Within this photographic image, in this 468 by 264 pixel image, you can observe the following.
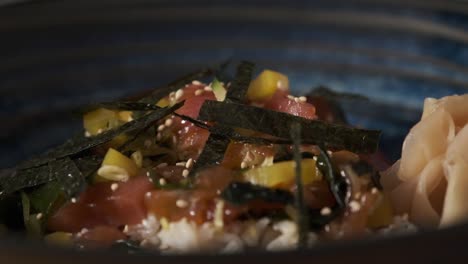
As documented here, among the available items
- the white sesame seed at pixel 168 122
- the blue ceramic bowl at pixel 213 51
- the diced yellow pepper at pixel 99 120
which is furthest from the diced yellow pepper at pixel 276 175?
the blue ceramic bowl at pixel 213 51

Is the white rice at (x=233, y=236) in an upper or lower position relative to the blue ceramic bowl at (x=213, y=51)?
lower

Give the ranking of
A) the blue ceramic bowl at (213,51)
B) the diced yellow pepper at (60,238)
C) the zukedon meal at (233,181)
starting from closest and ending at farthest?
the zukedon meal at (233,181) → the diced yellow pepper at (60,238) → the blue ceramic bowl at (213,51)

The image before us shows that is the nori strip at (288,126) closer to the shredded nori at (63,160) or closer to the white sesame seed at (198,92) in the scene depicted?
the shredded nori at (63,160)

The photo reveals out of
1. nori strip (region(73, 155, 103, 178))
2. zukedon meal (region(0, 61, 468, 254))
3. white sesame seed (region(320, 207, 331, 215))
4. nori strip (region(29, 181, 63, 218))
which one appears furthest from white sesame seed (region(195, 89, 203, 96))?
white sesame seed (region(320, 207, 331, 215))

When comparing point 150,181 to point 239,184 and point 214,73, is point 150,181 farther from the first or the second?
point 214,73

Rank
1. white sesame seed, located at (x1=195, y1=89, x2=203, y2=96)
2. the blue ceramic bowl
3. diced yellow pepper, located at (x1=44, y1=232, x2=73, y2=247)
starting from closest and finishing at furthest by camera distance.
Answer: diced yellow pepper, located at (x1=44, y1=232, x2=73, y2=247), white sesame seed, located at (x1=195, y1=89, x2=203, y2=96), the blue ceramic bowl

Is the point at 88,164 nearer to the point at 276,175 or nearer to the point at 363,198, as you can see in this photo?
the point at 276,175

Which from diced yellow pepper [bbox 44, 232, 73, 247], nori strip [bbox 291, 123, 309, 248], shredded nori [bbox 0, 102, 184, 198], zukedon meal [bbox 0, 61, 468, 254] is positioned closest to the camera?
nori strip [bbox 291, 123, 309, 248]

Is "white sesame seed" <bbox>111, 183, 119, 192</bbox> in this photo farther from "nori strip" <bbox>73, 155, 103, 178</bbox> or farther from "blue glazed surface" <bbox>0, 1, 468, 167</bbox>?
"blue glazed surface" <bbox>0, 1, 468, 167</bbox>
